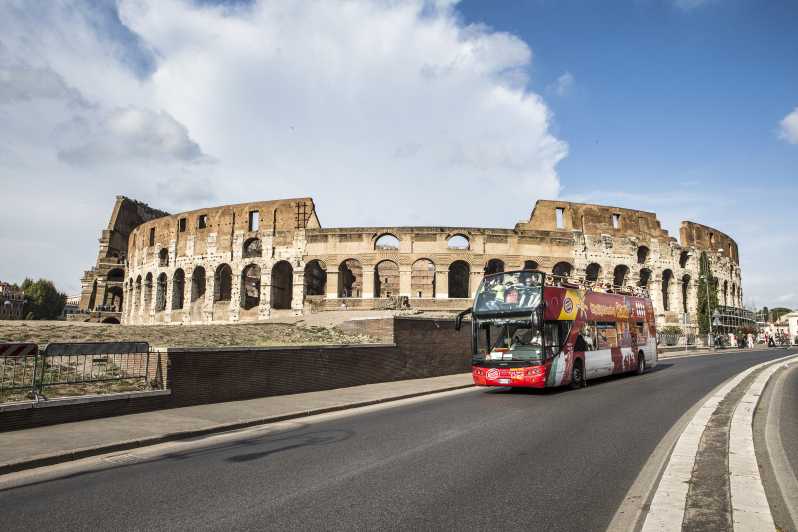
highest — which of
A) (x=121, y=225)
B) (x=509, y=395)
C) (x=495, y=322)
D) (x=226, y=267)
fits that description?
(x=121, y=225)

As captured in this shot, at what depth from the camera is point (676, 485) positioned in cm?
506

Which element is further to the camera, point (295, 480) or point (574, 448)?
point (574, 448)

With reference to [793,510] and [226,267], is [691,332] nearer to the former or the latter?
[226,267]

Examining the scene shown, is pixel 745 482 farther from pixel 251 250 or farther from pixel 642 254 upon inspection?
pixel 642 254

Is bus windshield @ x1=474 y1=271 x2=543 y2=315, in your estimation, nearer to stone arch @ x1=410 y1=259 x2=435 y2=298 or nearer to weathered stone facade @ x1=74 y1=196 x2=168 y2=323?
stone arch @ x1=410 y1=259 x2=435 y2=298

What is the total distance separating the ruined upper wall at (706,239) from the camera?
4700 centimetres

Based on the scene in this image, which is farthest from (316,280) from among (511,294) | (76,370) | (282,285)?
(76,370)

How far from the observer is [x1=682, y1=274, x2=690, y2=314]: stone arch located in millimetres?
46156

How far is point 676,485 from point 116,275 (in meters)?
59.5

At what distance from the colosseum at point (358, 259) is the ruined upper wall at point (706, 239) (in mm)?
179

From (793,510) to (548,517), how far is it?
6.72 feet

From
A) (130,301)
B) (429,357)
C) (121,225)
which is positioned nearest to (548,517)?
(429,357)

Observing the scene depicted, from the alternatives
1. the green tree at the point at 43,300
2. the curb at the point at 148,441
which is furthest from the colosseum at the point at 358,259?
the green tree at the point at 43,300

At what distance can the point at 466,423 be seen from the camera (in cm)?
906
